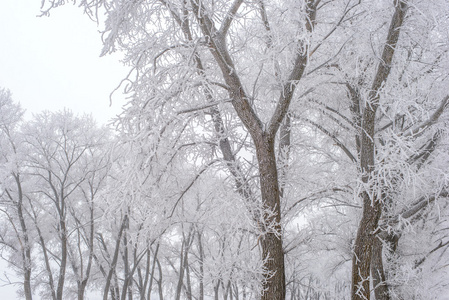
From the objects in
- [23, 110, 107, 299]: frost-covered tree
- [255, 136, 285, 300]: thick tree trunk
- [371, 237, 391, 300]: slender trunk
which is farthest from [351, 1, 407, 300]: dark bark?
[23, 110, 107, 299]: frost-covered tree

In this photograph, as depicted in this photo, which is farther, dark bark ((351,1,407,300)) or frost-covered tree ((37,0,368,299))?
dark bark ((351,1,407,300))

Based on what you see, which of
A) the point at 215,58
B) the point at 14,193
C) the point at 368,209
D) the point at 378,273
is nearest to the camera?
the point at 215,58

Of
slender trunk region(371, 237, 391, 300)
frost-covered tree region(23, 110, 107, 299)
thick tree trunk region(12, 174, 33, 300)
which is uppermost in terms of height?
frost-covered tree region(23, 110, 107, 299)

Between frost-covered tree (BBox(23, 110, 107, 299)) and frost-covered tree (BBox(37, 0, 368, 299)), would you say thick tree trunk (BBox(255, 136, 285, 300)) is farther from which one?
frost-covered tree (BBox(23, 110, 107, 299))

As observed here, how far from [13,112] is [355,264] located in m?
13.7

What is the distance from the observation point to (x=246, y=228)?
14.5 ft

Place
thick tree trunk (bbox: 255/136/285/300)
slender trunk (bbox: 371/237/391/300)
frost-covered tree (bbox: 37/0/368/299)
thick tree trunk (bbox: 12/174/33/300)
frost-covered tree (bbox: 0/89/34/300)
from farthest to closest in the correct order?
thick tree trunk (bbox: 12/174/33/300), frost-covered tree (bbox: 0/89/34/300), slender trunk (bbox: 371/237/391/300), thick tree trunk (bbox: 255/136/285/300), frost-covered tree (bbox: 37/0/368/299)

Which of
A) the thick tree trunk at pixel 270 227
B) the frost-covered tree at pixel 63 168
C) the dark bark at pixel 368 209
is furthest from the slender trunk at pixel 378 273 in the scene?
the frost-covered tree at pixel 63 168

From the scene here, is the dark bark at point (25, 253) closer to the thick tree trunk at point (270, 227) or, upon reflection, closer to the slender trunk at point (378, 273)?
the thick tree trunk at point (270, 227)

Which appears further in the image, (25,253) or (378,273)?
(25,253)

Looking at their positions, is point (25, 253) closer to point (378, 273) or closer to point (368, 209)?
point (378, 273)

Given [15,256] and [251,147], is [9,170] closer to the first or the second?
[15,256]

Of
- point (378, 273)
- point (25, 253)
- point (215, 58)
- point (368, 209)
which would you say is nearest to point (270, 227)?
point (368, 209)

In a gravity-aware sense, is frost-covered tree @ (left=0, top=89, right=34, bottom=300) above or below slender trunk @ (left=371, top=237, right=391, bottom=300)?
above
